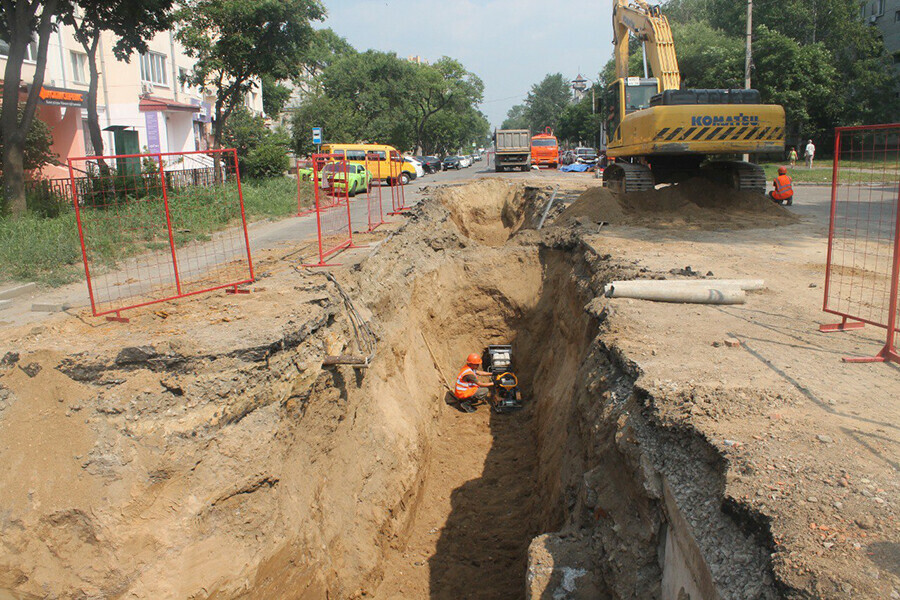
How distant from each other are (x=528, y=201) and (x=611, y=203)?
5085 mm

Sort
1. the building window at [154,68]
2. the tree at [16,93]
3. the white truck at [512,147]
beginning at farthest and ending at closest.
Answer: the white truck at [512,147]
the building window at [154,68]
the tree at [16,93]

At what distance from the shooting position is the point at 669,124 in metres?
12.8

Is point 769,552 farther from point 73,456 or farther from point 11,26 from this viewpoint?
point 11,26

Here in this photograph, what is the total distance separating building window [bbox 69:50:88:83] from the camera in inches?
1018

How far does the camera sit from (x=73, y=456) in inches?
199

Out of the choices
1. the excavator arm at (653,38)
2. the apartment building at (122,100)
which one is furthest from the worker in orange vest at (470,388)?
the apartment building at (122,100)

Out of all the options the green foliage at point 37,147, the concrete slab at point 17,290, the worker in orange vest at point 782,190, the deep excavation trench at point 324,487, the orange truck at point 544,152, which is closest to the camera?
Answer: the deep excavation trench at point 324,487

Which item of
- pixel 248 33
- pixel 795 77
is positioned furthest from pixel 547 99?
pixel 248 33

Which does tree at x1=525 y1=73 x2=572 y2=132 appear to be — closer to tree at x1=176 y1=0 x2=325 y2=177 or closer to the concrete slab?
tree at x1=176 y1=0 x2=325 y2=177

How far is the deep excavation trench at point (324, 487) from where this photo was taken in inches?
172

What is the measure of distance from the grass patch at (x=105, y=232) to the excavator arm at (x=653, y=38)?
10.4 meters

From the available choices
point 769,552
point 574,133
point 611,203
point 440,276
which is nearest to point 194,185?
point 440,276

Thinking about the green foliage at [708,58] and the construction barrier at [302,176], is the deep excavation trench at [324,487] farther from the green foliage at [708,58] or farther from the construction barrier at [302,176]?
the green foliage at [708,58]

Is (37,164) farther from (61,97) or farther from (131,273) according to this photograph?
(131,273)
